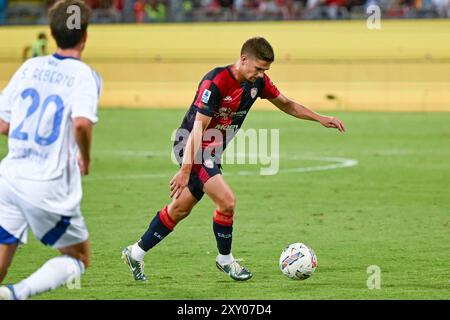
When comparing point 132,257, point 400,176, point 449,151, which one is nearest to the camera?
point 132,257

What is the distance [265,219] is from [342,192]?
99.7 inches

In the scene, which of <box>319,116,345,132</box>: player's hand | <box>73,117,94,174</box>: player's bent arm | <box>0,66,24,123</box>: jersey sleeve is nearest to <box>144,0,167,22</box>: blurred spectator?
<box>319,116,345,132</box>: player's hand

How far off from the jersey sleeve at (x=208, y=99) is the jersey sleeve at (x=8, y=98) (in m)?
2.22

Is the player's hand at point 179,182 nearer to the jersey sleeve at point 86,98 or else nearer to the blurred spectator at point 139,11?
the jersey sleeve at point 86,98

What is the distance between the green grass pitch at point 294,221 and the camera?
8062mm

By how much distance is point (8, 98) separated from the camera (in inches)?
244

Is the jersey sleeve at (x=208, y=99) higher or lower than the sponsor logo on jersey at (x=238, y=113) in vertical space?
higher

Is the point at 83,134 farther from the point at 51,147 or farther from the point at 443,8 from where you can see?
the point at 443,8

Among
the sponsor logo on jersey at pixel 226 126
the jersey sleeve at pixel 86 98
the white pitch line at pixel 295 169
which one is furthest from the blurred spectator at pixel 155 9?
the jersey sleeve at pixel 86 98

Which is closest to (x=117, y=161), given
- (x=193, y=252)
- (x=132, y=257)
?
(x=193, y=252)
